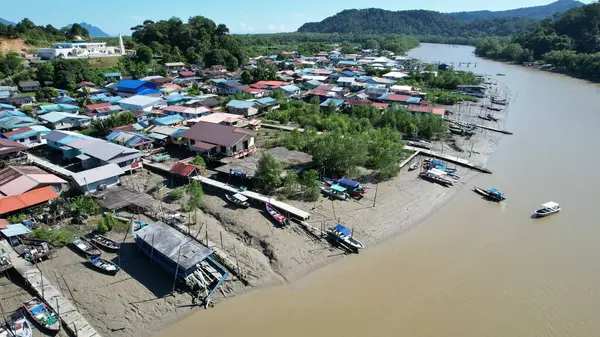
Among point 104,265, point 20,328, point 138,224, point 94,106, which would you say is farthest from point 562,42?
point 20,328

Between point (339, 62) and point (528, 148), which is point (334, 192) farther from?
point (339, 62)

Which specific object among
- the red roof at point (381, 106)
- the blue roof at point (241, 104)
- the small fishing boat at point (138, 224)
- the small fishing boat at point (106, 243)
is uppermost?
the blue roof at point (241, 104)

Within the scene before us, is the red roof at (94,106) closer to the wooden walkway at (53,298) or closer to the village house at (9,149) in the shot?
the village house at (9,149)

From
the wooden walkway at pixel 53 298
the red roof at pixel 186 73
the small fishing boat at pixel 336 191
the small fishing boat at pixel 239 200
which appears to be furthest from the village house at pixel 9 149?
the red roof at pixel 186 73

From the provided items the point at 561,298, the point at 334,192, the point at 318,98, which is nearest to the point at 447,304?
the point at 561,298

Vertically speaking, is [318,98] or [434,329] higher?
[318,98]

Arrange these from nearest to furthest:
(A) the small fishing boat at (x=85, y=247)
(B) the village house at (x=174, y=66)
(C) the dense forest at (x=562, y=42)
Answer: (A) the small fishing boat at (x=85, y=247)
(B) the village house at (x=174, y=66)
(C) the dense forest at (x=562, y=42)
